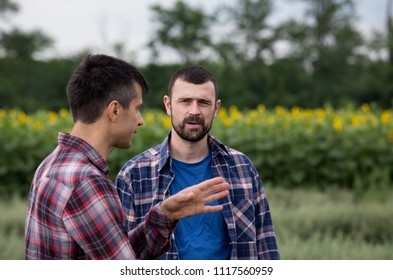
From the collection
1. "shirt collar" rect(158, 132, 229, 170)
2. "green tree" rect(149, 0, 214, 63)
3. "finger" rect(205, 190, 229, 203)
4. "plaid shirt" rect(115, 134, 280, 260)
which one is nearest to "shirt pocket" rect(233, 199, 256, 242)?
"plaid shirt" rect(115, 134, 280, 260)

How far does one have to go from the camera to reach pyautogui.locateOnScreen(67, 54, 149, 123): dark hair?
204 centimetres

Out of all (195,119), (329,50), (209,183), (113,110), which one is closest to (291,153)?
(195,119)

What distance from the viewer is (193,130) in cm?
297

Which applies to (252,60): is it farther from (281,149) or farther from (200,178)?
(200,178)

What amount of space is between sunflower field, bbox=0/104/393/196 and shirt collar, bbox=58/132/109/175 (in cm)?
663

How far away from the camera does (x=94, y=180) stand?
1.85 metres

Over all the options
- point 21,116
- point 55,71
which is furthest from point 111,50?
point 21,116

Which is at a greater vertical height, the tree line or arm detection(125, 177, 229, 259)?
the tree line

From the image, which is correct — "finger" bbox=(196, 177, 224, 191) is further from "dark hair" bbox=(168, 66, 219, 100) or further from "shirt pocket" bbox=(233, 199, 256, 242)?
"dark hair" bbox=(168, 66, 219, 100)

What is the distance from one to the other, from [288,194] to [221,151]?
5.50m

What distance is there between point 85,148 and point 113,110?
17 centimetres

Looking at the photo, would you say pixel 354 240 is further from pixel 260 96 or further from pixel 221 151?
pixel 260 96

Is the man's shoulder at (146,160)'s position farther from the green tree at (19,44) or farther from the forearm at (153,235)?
the green tree at (19,44)

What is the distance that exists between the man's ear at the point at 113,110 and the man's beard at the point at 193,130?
0.92 m
